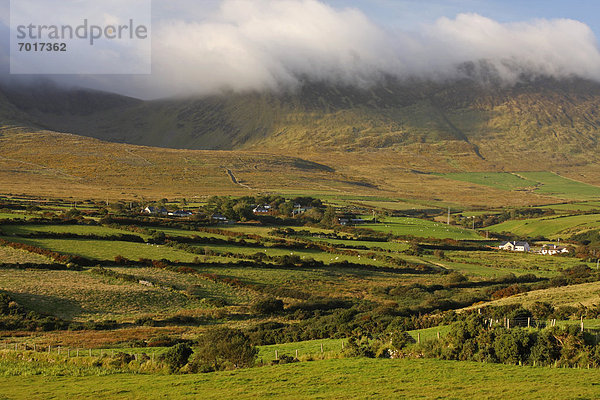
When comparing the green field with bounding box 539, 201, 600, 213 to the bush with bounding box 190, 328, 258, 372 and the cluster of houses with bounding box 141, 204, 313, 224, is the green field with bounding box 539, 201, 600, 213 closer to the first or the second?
the cluster of houses with bounding box 141, 204, 313, 224

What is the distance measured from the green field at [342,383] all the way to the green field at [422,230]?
258 feet

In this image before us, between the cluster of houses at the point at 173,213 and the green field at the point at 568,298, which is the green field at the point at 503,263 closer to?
the green field at the point at 568,298

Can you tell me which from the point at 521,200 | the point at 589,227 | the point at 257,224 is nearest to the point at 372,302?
the point at 257,224

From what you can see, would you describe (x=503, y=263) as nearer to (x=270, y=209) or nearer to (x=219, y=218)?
(x=219, y=218)

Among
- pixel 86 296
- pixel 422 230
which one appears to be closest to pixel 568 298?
pixel 86 296

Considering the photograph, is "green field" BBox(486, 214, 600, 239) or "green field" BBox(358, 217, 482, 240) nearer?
"green field" BBox(358, 217, 482, 240)

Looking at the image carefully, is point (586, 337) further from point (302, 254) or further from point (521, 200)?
point (521, 200)

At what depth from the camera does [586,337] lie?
68.3 ft

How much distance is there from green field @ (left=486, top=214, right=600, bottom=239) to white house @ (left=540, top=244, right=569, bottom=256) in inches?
637

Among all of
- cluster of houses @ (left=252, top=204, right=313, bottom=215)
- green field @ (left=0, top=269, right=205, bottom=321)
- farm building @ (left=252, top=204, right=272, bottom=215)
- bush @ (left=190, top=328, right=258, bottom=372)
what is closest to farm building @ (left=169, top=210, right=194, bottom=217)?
farm building @ (left=252, top=204, right=272, bottom=215)

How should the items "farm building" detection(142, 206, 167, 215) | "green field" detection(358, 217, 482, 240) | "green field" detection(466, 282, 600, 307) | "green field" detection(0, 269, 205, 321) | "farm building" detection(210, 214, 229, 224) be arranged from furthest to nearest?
"farm building" detection(142, 206, 167, 215)
"green field" detection(358, 217, 482, 240)
"farm building" detection(210, 214, 229, 224)
"green field" detection(0, 269, 205, 321)
"green field" detection(466, 282, 600, 307)

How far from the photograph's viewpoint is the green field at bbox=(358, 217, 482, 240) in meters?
100

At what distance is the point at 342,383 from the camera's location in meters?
18.7

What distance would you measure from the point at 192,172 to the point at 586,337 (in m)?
183
